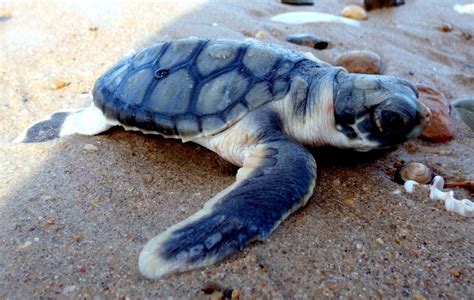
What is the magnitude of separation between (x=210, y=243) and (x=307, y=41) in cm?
199

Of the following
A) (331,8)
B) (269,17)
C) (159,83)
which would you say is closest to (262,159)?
(159,83)

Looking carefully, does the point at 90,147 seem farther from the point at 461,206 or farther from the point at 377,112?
the point at 461,206

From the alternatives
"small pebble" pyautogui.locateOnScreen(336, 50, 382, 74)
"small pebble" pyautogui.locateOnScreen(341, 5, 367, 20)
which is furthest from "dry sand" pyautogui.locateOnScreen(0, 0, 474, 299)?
"small pebble" pyautogui.locateOnScreen(341, 5, 367, 20)

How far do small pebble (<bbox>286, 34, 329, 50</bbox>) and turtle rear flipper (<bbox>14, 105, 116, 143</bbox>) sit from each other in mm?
1406

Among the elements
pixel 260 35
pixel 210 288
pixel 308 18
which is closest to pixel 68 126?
pixel 210 288

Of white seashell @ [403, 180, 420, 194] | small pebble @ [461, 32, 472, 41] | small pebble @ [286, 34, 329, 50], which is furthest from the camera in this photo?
small pebble @ [461, 32, 472, 41]

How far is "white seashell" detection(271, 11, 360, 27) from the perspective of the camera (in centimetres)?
326

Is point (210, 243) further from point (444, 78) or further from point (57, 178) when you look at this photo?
point (444, 78)

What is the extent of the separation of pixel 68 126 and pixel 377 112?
1.26 metres

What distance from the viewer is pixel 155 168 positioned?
5.24 ft

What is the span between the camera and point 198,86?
1584 millimetres

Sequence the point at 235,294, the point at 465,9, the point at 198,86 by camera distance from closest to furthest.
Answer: the point at 235,294, the point at 198,86, the point at 465,9

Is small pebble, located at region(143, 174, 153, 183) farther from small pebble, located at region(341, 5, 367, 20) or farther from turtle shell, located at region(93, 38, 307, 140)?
small pebble, located at region(341, 5, 367, 20)

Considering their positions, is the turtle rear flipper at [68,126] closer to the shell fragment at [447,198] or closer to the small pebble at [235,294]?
the small pebble at [235,294]
